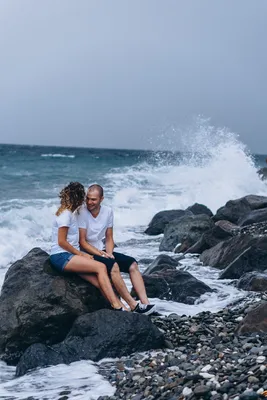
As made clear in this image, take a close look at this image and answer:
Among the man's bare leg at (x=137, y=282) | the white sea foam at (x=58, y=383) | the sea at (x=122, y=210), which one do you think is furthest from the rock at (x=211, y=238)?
the white sea foam at (x=58, y=383)

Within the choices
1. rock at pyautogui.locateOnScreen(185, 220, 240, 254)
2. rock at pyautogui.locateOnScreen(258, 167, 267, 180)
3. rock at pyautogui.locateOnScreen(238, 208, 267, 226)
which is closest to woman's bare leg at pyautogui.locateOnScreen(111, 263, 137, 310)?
rock at pyautogui.locateOnScreen(185, 220, 240, 254)

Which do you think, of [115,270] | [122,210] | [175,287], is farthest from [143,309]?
[122,210]

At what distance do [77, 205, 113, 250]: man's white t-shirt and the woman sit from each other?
14cm

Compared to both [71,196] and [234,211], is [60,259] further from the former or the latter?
[234,211]

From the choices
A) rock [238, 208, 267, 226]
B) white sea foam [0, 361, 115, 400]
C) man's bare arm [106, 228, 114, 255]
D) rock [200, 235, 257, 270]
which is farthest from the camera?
rock [238, 208, 267, 226]

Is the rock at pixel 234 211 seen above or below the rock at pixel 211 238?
above

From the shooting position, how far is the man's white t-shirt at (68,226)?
21.5 feet

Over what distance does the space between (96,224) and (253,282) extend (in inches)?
100

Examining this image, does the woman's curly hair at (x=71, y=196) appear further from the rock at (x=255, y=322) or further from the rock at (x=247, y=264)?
the rock at (x=247, y=264)

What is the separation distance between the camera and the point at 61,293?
6.45 m

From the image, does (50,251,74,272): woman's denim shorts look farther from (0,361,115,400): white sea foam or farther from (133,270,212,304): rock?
(133,270,212,304): rock

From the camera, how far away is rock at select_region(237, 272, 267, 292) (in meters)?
8.11

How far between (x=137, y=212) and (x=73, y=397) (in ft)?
48.9

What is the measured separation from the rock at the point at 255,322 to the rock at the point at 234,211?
872cm
